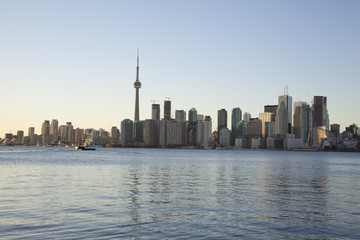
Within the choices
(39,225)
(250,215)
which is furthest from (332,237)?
(39,225)

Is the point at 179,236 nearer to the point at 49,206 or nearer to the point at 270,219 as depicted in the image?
the point at 270,219

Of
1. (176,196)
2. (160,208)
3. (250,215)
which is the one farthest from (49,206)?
(250,215)

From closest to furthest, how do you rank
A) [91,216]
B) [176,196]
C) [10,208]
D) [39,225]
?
[39,225] → [91,216] → [10,208] → [176,196]

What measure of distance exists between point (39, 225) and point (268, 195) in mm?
27469

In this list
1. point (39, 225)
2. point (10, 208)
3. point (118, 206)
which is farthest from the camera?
point (118, 206)

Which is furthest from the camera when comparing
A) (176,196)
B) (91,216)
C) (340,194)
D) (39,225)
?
(340,194)

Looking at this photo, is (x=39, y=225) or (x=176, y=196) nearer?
(x=39, y=225)

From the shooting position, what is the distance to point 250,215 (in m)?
30.9

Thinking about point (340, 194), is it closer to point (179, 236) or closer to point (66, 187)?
point (179, 236)

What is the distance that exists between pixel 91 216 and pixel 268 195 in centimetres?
2312

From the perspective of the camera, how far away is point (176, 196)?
42.0 metres

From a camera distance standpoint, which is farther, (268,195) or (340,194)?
(340,194)

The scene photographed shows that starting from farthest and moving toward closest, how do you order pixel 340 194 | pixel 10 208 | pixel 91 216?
pixel 340 194 < pixel 10 208 < pixel 91 216

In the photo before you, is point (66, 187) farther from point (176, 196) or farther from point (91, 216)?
point (91, 216)
